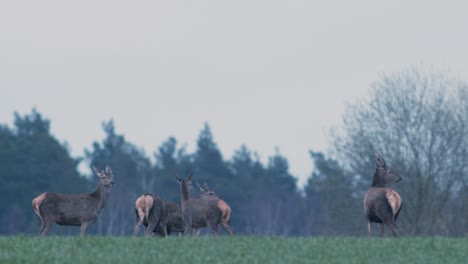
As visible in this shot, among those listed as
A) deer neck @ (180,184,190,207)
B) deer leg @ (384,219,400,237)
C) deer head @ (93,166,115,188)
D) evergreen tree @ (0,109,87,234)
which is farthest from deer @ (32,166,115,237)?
evergreen tree @ (0,109,87,234)

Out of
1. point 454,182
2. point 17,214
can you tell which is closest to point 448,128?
point 454,182

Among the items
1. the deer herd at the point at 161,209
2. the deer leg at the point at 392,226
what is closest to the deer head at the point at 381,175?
the deer herd at the point at 161,209

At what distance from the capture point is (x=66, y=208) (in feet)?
79.5

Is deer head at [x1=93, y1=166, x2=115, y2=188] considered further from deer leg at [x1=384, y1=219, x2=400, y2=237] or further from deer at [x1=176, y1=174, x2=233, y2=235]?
deer leg at [x1=384, y1=219, x2=400, y2=237]

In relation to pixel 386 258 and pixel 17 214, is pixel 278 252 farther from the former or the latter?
pixel 17 214

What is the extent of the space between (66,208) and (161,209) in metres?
2.42

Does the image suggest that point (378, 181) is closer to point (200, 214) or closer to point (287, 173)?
point (200, 214)

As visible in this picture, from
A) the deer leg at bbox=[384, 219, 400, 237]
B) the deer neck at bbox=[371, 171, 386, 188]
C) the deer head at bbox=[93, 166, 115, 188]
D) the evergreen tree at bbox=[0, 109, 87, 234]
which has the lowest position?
the deer leg at bbox=[384, 219, 400, 237]

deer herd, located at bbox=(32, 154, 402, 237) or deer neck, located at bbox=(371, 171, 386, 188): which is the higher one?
deer neck, located at bbox=(371, 171, 386, 188)

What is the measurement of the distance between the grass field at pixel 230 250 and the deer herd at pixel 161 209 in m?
3.30

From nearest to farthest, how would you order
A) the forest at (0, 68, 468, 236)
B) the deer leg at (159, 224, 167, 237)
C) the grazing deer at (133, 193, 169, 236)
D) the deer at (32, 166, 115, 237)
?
the deer at (32, 166, 115, 237) → the grazing deer at (133, 193, 169, 236) → the deer leg at (159, 224, 167, 237) → the forest at (0, 68, 468, 236)

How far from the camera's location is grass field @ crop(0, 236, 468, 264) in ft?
56.6

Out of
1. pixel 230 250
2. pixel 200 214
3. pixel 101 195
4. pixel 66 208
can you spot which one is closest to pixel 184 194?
pixel 200 214

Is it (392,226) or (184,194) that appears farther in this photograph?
(184,194)
